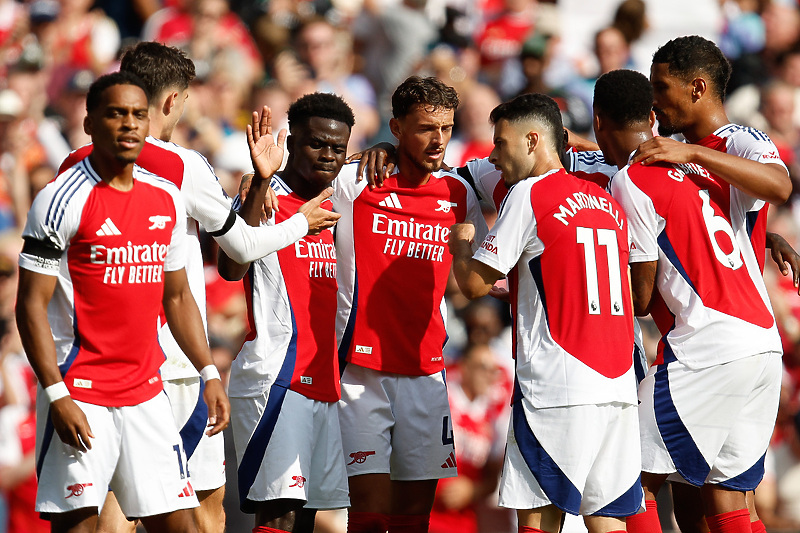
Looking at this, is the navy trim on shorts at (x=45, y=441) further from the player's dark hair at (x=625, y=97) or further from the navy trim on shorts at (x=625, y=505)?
the player's dark hair at (x=625, y=97)

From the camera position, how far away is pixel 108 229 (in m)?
4.59

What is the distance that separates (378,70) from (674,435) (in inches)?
331

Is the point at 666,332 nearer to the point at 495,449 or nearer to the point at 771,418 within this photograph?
the point at 771,418

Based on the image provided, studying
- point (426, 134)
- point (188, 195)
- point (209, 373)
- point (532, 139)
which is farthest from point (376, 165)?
point (209, 373)

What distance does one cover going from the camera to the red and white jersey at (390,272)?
20.0 ft

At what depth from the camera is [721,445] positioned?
534 centimetres

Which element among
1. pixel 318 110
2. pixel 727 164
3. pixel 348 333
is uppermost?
pixel 318 110

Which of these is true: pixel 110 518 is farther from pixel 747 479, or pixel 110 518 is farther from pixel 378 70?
pixel 378 70

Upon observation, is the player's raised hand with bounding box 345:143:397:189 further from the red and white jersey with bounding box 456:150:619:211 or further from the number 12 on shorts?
the number 12 on shorts

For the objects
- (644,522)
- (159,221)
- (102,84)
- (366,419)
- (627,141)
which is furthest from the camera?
(366,419)

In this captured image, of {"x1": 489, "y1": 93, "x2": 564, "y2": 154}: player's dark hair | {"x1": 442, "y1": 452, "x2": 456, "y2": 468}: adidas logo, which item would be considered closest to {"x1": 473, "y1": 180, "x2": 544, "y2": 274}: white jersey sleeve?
{"x1": 489, "y1": 93, "x2": 564, "y2": 154}: player's dark hair

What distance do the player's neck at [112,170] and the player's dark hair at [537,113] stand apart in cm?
185

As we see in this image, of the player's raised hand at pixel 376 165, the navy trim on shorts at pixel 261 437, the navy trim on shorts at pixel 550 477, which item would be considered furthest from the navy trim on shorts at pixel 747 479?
the player's raised hand at pixel 376 165

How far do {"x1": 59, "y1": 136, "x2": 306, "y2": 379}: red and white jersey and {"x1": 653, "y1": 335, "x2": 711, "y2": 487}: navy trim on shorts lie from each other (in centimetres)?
197
